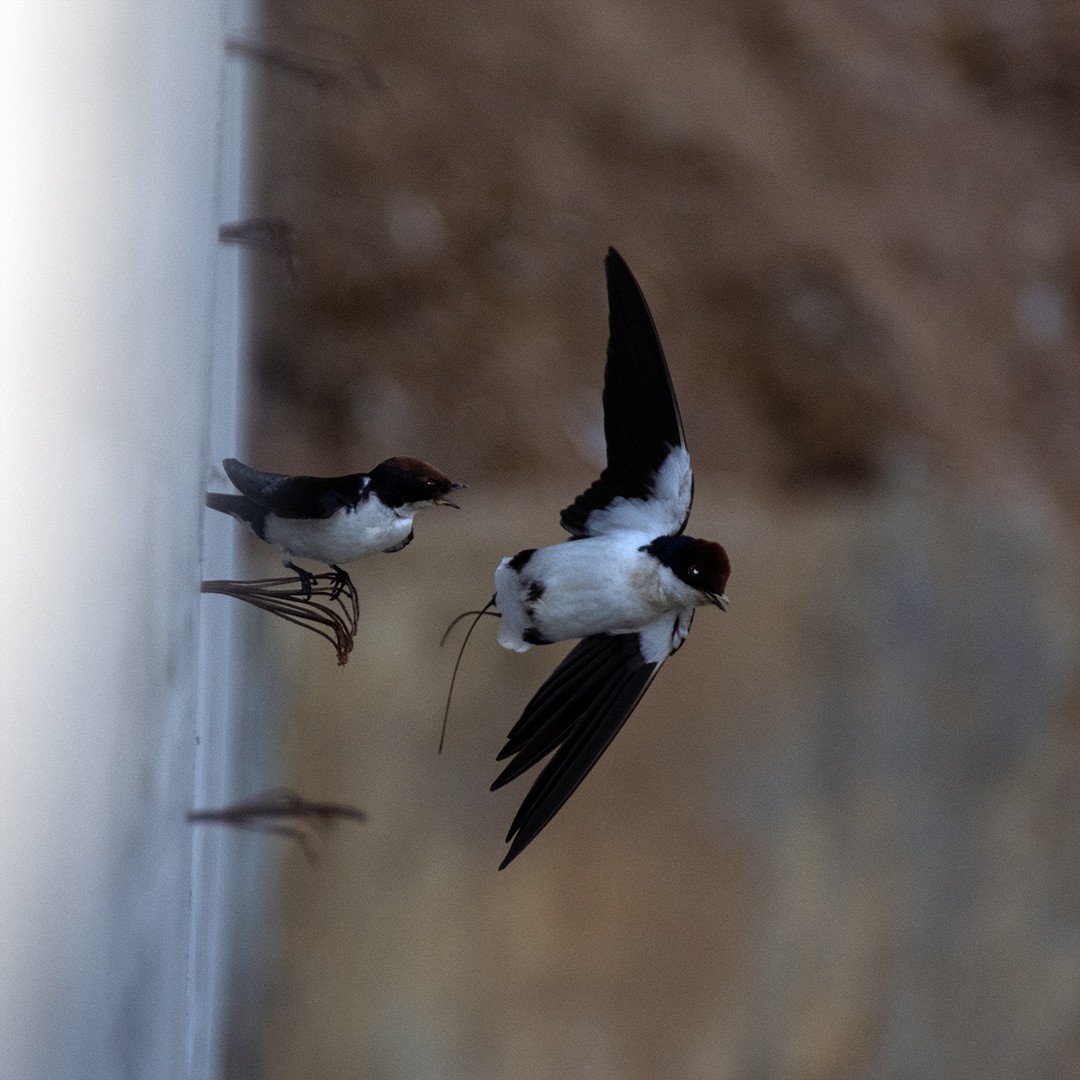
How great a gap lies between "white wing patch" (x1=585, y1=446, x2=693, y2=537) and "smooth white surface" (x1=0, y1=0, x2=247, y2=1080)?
225 millimetres

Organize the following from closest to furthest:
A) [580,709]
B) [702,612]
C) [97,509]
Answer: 1. [97,509]
2. [580,709]
3. [702,612]

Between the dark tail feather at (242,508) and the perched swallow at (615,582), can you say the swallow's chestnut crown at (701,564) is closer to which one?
the perched swallow at (615,582)

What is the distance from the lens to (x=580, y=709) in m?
0.65

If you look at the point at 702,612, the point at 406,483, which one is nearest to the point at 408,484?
the point at 406,483

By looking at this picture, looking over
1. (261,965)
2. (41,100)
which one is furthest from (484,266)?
(41,100)

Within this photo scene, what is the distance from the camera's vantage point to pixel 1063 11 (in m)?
2.53

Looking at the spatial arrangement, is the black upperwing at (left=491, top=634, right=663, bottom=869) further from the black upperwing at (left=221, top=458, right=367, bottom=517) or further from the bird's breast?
the black upperwing at (left=221, top=458, right=367, bottom=517)

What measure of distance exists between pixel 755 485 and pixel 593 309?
394 mm

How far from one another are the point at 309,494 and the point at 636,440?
17 centimetres

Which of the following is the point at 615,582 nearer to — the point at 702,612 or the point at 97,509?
the point at 97,509

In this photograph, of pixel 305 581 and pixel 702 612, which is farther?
pixel 702 612

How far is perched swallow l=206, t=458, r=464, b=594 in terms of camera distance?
606 mm

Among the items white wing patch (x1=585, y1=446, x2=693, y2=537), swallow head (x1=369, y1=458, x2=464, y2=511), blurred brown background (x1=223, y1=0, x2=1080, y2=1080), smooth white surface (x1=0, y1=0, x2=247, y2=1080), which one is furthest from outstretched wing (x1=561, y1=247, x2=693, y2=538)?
blurred brown background (x1=223, y1=0, x2=1080, y2=1080)

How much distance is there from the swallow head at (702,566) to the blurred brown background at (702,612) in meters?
1.11
